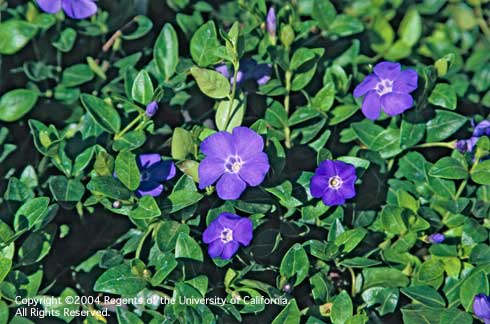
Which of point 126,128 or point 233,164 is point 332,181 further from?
point 126,128

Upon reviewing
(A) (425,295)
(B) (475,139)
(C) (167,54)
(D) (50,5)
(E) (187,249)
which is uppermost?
(D) (50,5)

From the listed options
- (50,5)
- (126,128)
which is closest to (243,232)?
(126,128)

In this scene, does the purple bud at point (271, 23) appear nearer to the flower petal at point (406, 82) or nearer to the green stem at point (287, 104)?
the green stem at point (287, 104)

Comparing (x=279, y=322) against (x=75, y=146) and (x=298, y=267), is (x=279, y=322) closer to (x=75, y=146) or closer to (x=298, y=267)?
(x=298, y=267)

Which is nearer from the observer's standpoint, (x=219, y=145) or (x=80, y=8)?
(x=219, y=145)

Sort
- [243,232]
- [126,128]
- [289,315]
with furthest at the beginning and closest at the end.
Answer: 1. [126,128]
2. [243,232]
3. [289,315]

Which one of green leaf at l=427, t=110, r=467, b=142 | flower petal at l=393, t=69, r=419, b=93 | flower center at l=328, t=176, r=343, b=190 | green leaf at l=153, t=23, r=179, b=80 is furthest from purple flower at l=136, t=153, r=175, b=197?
green leaf at l=427, t=110, r=467, b=142
